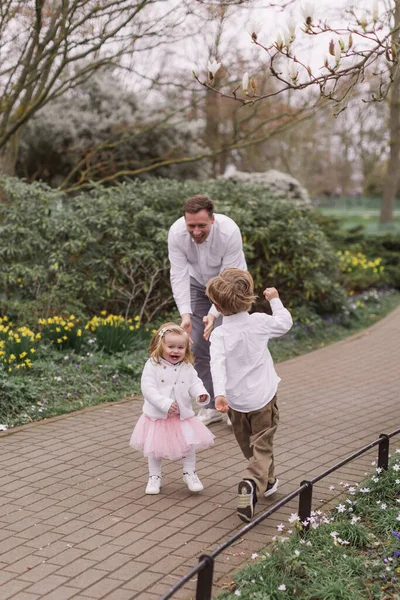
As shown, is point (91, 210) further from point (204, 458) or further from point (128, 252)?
point (204, 458)

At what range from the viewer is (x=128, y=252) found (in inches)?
391

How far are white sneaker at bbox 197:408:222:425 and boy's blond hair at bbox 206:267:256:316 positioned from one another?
2097 mm

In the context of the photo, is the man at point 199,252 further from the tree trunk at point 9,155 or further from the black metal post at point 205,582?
the tree trunk at point 9,155

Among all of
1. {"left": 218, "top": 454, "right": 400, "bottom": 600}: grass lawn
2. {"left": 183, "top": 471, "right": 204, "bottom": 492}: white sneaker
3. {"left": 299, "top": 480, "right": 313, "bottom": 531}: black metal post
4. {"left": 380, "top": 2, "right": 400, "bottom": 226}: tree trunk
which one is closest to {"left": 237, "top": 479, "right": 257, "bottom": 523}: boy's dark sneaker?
{"left": 218, "top": 454, "right": 400, "bottom": 600}: grass lawn

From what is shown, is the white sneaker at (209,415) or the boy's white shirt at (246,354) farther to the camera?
the white sneaker at (209,415)

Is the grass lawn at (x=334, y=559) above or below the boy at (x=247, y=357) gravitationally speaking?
below

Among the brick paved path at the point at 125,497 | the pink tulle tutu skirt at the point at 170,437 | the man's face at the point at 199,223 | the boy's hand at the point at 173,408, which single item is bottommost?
the brick paved path at the point at 125,497

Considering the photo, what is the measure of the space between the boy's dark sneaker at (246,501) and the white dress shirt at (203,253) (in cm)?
190

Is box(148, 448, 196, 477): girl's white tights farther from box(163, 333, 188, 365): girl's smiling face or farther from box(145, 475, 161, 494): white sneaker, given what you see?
box(163, 333, 188, 365): girl's smiling face

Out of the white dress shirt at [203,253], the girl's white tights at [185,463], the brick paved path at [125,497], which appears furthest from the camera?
the white dress shirt at [203,253]

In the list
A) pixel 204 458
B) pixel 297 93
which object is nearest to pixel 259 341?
pixel 204 458

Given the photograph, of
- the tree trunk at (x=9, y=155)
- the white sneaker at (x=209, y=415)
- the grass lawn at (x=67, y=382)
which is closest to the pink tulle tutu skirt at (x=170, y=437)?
the white sneaker at (x=209, y=415)

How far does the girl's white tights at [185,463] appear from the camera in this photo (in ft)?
16.1

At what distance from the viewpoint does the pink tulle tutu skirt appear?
15.7 feet
